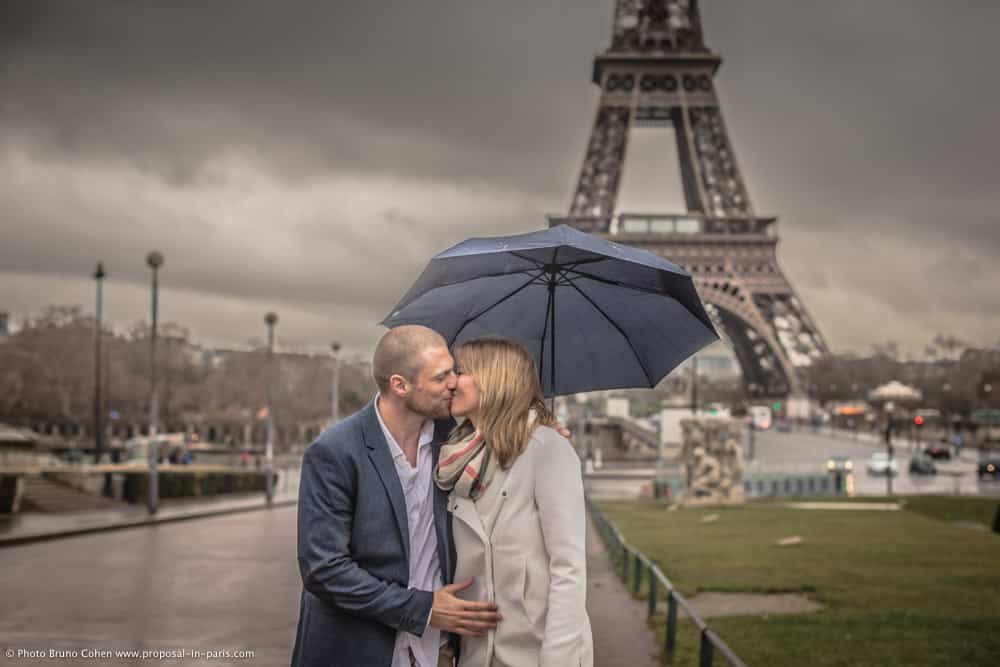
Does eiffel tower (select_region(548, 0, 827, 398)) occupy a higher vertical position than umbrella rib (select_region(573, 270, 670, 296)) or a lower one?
higher

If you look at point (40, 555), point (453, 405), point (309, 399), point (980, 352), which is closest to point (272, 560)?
point (40, 555)

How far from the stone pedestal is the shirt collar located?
28222 millimetres

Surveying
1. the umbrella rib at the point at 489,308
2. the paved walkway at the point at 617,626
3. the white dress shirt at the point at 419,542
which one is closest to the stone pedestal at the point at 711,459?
the paved walkway at the point at 617,626

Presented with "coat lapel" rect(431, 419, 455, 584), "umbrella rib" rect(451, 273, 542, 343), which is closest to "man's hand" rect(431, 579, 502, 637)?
"coat lapel" rect(431, 419, 455, 584)

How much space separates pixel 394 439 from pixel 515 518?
51 cm

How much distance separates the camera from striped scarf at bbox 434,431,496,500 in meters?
3.62

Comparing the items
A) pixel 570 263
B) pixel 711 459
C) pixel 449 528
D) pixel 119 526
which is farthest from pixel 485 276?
pixel 711 459

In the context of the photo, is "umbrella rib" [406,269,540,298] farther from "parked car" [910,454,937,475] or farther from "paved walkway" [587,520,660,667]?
"parked car" [910,454,937,475]

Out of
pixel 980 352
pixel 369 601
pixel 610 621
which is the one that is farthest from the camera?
pixel 980 352

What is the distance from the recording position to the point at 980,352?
3939 inches

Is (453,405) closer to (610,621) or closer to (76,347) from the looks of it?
(610,621)

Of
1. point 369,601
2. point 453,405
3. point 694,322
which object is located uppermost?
point 694,322

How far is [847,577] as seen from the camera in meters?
15.2

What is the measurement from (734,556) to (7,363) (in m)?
56.5
